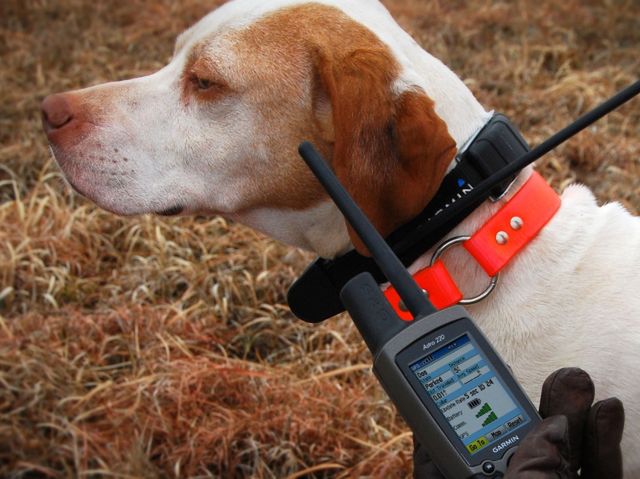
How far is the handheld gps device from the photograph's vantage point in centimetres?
151

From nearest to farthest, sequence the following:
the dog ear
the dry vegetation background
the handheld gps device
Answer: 1. the handheld gps device
2. the dog ear
3. the dry vegetation background

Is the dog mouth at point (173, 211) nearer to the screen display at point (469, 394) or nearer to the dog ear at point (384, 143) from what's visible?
the dog ear at point (384, 143)

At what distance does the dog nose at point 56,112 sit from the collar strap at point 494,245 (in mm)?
926

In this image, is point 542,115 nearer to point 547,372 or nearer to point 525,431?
point 547,372

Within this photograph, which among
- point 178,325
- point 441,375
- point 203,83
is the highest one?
point 441,375

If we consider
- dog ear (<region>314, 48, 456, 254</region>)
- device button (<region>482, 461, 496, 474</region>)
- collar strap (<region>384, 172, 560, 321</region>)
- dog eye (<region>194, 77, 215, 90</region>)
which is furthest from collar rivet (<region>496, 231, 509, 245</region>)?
dog eye (<region>194, 77, 215, 90</region>)

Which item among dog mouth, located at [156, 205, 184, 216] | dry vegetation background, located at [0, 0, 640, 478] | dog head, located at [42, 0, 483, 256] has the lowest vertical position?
dry vegetation background, located at [0, 0, 640, 478]

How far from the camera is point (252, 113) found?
2.08 meters

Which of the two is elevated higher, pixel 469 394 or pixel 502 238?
pixel 502 238

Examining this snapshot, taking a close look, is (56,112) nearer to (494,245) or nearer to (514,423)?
(494,245)

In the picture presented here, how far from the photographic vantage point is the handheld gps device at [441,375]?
1.51 metres

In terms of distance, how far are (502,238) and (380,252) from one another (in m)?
0.40

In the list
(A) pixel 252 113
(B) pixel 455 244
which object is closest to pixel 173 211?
(A) pixel 252 113

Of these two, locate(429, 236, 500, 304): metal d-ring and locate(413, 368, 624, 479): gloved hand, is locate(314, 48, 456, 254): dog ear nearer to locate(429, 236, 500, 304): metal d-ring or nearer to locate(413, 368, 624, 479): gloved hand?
locate(429, 236, 500, 304): metal d-ring
